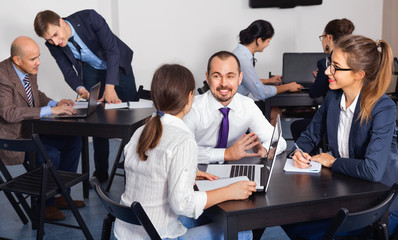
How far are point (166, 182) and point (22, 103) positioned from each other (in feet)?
6.12

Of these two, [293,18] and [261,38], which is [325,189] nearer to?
[261,38]

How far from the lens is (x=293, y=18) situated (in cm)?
594

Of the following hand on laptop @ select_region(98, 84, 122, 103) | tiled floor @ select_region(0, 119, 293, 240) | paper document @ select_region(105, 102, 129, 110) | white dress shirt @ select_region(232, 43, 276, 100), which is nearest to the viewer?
tiled floor @ select_region(0, 119, 293, 240)

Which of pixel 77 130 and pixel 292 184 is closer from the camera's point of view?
pixel 292 184

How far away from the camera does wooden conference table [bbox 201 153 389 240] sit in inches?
60.8

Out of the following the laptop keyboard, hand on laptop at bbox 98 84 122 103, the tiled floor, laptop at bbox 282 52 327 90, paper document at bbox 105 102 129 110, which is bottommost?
the tiled floor

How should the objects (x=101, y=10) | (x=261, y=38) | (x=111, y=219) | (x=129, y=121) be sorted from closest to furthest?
(x=111, y=219) < (x=129, y=121) < (x=261, y=38) < (x=101, y=10)

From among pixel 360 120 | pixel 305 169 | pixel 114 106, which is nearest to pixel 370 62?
pixel 360 120

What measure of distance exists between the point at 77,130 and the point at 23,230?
781mm

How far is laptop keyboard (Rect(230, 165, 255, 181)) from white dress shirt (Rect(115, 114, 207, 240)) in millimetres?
335

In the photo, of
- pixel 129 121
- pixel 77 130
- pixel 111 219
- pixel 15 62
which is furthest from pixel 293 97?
pixel 111 219

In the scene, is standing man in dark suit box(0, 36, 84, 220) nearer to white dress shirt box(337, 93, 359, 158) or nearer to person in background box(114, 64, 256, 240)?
person in background box(114, 64, 256, 240)

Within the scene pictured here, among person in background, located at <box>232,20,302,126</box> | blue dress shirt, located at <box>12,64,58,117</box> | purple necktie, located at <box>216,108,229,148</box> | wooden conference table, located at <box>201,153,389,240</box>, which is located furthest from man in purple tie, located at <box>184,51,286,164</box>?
person in background, located at <box>232,20,302,126</box>

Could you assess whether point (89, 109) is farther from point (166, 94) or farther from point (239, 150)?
point (166, 94)
